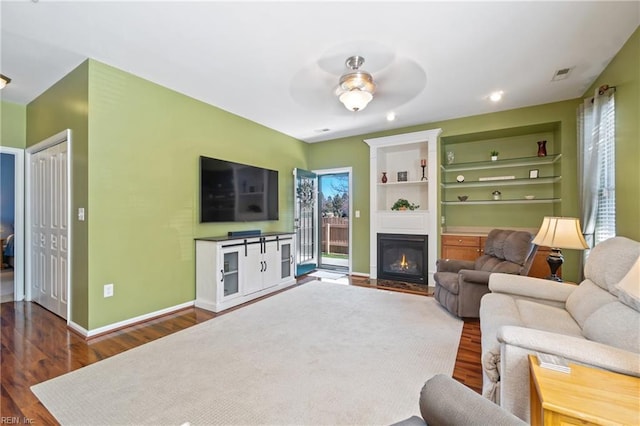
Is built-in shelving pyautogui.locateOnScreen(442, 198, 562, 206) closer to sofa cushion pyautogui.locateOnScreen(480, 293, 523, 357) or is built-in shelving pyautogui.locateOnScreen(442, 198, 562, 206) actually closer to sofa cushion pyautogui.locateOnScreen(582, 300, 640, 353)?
sofa cushion pyautogui.locateOnScreen(480, 293, 523, 357)

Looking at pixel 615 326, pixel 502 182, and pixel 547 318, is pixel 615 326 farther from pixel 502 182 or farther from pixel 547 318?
pixel 502 182

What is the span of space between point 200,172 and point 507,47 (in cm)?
364

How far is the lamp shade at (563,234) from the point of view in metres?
2.41

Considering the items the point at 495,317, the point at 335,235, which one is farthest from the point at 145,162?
the point at 335,235

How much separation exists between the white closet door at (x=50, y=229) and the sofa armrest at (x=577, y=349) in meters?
3.99

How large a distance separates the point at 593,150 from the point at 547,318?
2.13m

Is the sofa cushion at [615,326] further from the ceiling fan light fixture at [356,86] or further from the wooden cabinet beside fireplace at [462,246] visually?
the wooden cabinet beside fireplace at [462,246]

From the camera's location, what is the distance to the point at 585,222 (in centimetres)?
312

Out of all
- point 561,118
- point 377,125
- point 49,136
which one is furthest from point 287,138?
point 561,118

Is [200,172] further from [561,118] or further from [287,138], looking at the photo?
[561,118]

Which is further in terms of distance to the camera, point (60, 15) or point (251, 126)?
point (251, 126)

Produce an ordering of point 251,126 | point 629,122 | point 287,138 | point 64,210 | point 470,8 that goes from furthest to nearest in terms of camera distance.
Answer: point 287,138 → point 251,126 → point 64,210 → point 629,122 → point 470,8

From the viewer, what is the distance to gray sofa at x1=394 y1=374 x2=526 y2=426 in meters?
0.83

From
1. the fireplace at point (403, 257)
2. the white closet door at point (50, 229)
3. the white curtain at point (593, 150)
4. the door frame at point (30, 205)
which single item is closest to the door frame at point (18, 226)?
the door frame at point (30, 205)
